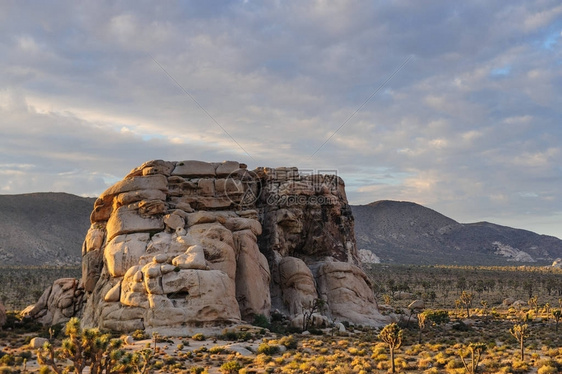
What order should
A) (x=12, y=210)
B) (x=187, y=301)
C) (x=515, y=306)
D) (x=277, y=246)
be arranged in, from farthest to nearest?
(x=12, y=210), (x=515, y=306), (x=277, y=246), (x=187, y=301)

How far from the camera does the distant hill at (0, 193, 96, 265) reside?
157500 mm

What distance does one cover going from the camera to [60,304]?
47562mm

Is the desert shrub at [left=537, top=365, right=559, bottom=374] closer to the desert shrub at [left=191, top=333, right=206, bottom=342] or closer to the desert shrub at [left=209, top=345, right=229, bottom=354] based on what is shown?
the desert shrub at [left=209, top=345, right=229, bottom=354]

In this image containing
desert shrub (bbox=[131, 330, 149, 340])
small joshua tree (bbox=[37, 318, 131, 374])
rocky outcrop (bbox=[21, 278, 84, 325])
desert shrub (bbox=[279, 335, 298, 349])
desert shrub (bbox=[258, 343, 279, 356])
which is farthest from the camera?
rocky outcrop (bbox=[21, 278, 84, 325])

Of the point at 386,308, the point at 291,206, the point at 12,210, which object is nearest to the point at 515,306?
the point at 386,308

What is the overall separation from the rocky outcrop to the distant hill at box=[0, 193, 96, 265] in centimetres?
11367

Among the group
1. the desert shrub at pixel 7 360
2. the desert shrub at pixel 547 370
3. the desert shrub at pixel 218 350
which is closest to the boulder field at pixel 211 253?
the desert shrub at pixel 218 350

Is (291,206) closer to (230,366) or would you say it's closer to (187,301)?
(187,301)

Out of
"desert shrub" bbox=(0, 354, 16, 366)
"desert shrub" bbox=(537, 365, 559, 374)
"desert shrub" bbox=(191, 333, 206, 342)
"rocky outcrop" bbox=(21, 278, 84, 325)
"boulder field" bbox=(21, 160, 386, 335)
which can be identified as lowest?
"desert shrub" bbox=(0, 354, 16, 366)

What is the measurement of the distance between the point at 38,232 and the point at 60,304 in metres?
140

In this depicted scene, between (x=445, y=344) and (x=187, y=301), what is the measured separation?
1889cm

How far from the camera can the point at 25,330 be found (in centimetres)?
4484

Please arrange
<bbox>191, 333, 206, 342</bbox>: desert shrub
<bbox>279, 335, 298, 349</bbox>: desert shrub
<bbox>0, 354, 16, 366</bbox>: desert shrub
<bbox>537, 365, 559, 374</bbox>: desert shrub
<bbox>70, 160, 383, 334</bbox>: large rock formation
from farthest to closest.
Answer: <bbox>70, 160, 383, 334</bbox>: large rock formation → <bbox>191, 333, 206, 342</bbox>: desert shrub → <bbox>279, 335, 298, 349</bbox>: desert shrub → <bbox>0, 354, 16, 366</bbox>: desert shrub → <bbox>537, 365, 559, 374</bbox>: desert shrub

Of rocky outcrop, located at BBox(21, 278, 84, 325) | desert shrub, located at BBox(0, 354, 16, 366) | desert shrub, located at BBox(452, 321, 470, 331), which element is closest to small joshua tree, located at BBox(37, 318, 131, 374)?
desert shrub, located at BBox(0, 354, 16, 366)
